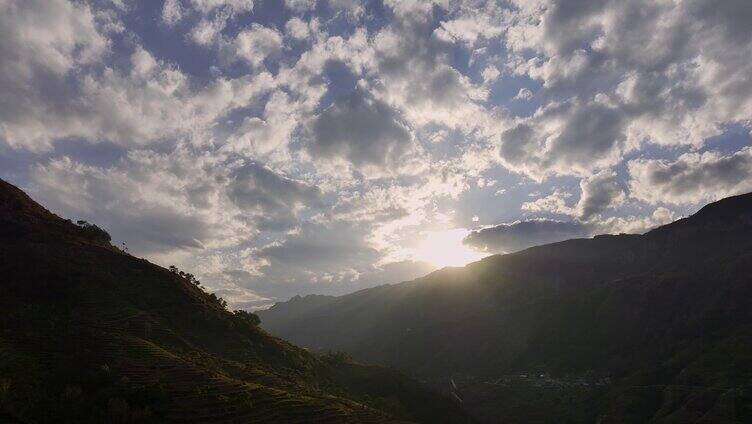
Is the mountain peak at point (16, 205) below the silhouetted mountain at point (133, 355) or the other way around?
the other way around

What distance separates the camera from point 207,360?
250ft

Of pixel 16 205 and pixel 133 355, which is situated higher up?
pixel 16 205

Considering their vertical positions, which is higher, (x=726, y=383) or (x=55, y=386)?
(x=55, y=386)

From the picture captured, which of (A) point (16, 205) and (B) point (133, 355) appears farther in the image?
(A) point (16, 205)

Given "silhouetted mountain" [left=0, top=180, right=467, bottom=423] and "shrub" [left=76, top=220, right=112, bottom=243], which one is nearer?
"silhouetted mountain" [left=0, top=180, right=467, bottom=423]

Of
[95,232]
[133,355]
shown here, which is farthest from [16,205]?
[133,355]

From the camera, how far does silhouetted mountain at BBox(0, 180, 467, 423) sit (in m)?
52.5

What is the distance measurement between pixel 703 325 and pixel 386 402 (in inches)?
6042

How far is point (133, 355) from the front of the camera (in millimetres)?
64812

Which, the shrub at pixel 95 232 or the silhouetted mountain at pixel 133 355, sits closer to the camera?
the silhouetted mountain at pixel 133 355

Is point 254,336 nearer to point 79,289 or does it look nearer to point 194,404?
point 79,289

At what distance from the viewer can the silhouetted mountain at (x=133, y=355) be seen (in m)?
52.5

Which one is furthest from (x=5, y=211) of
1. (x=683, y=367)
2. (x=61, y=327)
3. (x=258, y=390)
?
(x=683, y=367)

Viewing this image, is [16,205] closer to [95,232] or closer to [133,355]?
[95,232]
